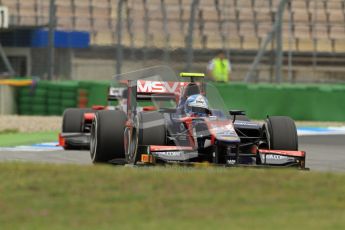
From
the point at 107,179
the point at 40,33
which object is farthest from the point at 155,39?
the point at 107,179

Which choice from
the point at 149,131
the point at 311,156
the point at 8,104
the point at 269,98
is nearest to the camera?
the point at 149,131

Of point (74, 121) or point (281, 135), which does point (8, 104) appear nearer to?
point (74, 121)

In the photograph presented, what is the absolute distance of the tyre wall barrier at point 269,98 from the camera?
21.5m

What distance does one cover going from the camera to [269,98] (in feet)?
71.3

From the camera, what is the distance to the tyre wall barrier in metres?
21.5


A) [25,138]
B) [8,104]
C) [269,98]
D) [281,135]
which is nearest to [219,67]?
[269,98]

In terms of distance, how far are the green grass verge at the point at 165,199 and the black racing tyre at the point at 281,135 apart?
2259mm

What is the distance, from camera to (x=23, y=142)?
1717 cm

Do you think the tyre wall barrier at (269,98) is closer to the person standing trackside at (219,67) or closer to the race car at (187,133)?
the person standing trackside at (219,67)

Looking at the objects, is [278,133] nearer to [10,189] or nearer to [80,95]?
[10,189]

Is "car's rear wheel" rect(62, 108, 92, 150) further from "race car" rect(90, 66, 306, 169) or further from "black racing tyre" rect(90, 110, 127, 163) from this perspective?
"black racing tyre" rect(90, 110, 127, 163)

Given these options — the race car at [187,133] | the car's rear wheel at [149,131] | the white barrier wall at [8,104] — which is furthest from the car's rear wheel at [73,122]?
the white barrier wall at [8,104]

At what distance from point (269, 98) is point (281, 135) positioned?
10.8 metres

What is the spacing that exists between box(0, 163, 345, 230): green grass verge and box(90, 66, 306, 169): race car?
187 cm
